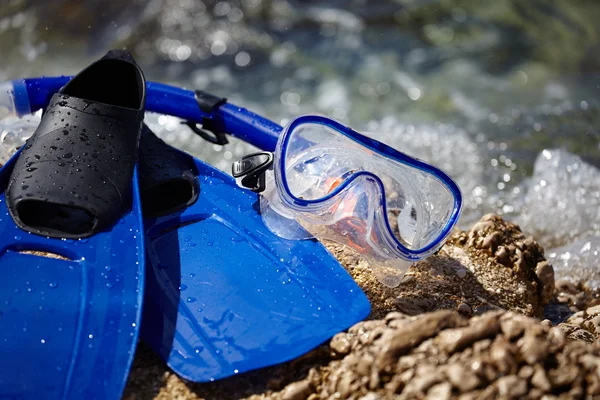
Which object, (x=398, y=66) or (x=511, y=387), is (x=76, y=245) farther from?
(x=398, y=66)

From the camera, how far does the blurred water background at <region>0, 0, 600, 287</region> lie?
171 inches

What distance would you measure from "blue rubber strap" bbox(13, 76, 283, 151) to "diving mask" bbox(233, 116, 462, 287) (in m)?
0.32

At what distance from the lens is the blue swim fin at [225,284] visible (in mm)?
1949

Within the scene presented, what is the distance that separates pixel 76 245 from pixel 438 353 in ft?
3.74

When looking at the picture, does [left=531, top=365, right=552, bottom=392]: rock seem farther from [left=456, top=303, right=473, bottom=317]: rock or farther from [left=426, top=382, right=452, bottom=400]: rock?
[left=456, top=303, right=473, bottom=317]: rock

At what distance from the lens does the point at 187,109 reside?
279 cm

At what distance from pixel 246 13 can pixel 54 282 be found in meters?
4.80

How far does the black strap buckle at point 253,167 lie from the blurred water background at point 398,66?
191 centimetres

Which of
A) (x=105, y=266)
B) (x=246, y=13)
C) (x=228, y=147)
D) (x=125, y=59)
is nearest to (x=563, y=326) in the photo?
(x=105, y=266)

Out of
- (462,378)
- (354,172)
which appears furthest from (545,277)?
(462,378)

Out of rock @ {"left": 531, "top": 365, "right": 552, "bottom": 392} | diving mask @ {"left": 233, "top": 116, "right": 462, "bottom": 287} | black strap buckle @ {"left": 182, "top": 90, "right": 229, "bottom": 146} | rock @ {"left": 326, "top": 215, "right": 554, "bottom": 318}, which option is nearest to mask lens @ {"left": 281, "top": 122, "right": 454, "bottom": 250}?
diving mask @ {"left": 233, "top": 116, "right": 462, "bottom": 287}

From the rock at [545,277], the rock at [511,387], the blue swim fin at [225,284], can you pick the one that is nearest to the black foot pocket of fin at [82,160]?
the blue swim fin at [225,284]

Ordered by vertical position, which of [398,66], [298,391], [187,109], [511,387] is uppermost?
[511,387]

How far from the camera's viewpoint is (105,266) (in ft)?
6.68
